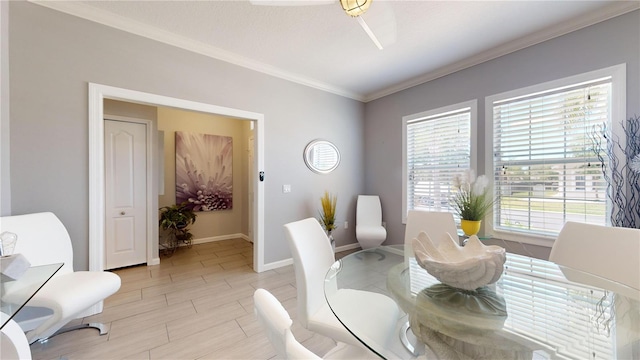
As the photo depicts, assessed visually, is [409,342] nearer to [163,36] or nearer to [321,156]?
[321,156]

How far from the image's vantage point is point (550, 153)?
2246mm

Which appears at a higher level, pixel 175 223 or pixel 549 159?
pixel 549 159

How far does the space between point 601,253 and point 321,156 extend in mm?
2892

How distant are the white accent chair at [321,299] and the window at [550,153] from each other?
209cm

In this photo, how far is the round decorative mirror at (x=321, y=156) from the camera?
3.45m

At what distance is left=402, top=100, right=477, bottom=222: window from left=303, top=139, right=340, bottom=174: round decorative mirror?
1096 mm

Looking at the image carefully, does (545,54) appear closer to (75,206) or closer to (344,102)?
(344,102)

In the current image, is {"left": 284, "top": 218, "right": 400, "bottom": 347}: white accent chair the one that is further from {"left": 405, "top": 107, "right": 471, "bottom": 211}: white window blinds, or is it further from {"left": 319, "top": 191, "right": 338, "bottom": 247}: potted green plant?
{"left": 405, "top": 107, "right": 471, "bottom": 211}: white window blinds

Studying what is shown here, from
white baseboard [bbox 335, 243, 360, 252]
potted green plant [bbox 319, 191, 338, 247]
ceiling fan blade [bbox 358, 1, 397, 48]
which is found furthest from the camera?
white baseboard [bbox 335, 243, 360, 252]

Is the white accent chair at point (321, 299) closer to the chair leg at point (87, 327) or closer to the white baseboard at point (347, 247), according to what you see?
the chair leg at point (87, 327)

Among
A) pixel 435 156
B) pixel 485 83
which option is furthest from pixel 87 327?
pixel 485 83

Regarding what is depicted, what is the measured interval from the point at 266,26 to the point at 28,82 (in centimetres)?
198

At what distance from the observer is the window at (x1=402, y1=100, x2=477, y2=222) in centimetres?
290

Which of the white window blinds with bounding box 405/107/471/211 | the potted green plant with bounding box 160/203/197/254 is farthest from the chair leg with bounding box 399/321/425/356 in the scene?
the potted green plant with bounding box 160/203/197/254
